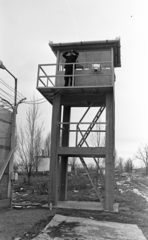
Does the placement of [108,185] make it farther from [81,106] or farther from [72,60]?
[72,60]

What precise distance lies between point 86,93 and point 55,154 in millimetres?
3476

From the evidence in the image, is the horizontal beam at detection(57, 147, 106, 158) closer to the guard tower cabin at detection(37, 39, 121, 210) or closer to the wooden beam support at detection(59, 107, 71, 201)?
the guard tower cabin at detection(37, 39, 121, 210)

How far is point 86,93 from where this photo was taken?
A: 1226cm

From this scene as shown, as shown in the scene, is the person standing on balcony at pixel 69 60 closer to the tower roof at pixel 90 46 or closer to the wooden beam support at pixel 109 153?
the tower roof at pixel 90 46

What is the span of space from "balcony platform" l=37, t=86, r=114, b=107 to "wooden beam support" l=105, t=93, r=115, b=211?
0.56 meters

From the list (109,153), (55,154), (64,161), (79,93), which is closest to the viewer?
(109,153)

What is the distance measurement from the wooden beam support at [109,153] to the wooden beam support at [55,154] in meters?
2.42

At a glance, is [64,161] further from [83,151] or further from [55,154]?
[83,151]

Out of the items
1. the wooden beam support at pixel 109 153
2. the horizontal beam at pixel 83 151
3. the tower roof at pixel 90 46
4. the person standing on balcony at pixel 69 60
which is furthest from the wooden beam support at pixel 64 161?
the tower roof at pixel 90 46

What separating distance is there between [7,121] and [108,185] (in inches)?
213

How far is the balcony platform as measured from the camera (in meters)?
11.7

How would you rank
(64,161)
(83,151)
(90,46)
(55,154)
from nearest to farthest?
(83,151) < (55,154) < (90,46) < (64,161)

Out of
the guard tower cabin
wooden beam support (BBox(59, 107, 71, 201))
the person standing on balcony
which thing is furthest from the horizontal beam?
the person standing on balcony

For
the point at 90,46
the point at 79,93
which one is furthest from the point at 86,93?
the point at 90,46
